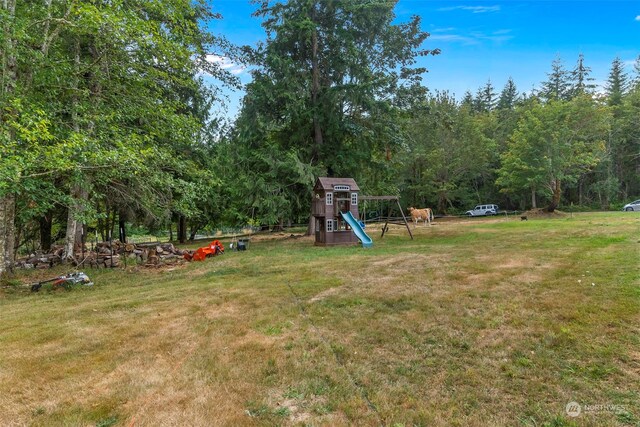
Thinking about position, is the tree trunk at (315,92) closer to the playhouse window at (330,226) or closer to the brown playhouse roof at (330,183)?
the brown playhouse roof at (330,183)

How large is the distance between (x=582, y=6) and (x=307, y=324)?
841 centimetres

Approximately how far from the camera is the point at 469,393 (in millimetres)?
2672

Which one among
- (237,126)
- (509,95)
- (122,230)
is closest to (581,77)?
(509,95)

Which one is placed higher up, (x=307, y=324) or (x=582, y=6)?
(x=582, y=6)

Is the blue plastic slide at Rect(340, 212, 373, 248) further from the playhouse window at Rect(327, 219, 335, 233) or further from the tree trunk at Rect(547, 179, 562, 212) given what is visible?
the tree trunk at Rect(547, 179, 562, 212)

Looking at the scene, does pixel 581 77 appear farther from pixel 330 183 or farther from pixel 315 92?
pixel 330 183

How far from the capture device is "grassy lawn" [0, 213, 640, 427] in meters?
2.53

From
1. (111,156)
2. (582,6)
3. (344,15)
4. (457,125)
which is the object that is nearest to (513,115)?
(457,125)

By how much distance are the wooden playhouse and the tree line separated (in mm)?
2616

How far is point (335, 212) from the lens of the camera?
13.4 metres

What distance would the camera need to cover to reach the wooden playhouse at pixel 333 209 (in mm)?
13180

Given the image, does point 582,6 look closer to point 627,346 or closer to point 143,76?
point 627,346

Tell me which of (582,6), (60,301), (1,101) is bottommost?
(60,301)

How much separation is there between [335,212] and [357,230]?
1.21 metres
